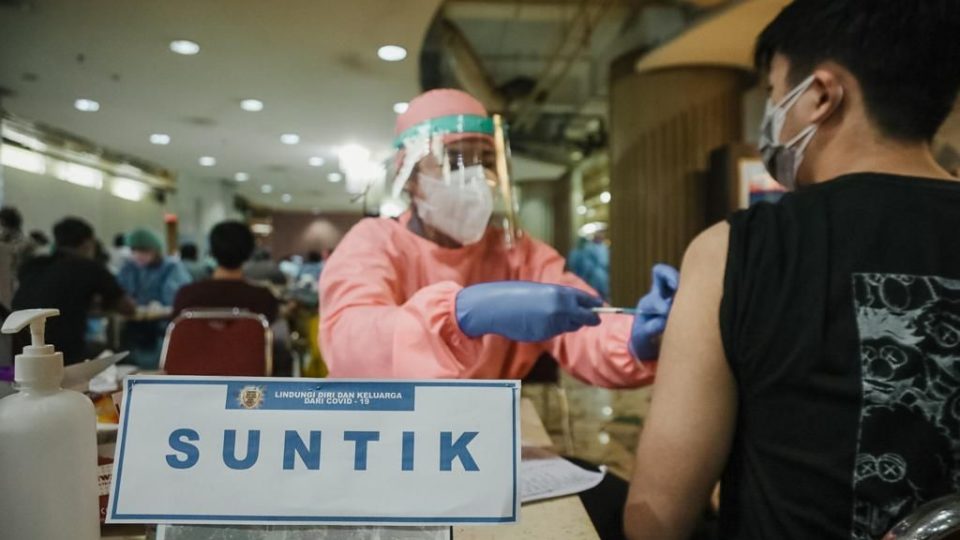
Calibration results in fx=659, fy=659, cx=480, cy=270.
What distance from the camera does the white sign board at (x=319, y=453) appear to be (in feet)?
1.74

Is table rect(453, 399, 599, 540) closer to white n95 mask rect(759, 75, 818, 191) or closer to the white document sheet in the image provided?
the white document sheet

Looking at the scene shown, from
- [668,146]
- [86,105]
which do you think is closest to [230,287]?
[668,146]

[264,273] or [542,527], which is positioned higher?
[264,273]

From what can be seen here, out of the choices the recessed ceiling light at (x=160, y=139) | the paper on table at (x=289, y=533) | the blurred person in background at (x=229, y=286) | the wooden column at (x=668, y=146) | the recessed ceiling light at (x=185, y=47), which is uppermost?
the recessed ceiling light at (x=160, y=139)

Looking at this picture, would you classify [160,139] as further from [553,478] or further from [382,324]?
[553,478]

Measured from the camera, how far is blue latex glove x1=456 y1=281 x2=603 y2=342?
35.2 inches

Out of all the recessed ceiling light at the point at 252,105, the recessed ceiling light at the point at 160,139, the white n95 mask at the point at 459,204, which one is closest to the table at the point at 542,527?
the white n95 mask at the point at 459,204

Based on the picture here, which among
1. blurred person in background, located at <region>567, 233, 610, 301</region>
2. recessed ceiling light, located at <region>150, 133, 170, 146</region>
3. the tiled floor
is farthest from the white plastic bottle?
recessed ceiling light, located at <region>150, 133, 170, 146</region>

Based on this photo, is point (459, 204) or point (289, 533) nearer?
point (289, 533)

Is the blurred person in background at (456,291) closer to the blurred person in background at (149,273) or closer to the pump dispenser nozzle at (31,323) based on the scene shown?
the pump dispenser nozzle at (31,323)

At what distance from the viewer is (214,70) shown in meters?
5.20

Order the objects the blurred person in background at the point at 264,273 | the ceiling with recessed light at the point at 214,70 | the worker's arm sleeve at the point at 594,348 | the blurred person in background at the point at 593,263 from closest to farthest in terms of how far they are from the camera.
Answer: the worker's arm sleeve at the point at 594,348 < the ceiling with recessed light at the point at 214,70 < the blurred person in background at the point at 264,273 < the blurred person in background at the point at 593,263

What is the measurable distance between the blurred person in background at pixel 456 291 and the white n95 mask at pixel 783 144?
0.77ft

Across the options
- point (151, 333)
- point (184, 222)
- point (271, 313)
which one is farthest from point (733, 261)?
point (184, 222)
